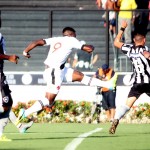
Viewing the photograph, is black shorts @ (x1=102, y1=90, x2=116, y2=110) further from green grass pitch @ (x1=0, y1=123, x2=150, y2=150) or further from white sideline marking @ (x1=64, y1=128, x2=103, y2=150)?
white sideline marking @ (x1=64, y1=128, x2=103, y2=150)

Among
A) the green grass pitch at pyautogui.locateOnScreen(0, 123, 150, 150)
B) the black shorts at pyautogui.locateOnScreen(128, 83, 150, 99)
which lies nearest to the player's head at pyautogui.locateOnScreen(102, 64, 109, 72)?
the green grass pitch at pyautogui.locateOnScreen(0, 123, 150, 150)

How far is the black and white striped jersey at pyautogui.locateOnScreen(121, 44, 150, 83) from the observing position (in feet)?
72.7

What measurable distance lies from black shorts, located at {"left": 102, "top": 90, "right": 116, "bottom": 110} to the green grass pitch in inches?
224

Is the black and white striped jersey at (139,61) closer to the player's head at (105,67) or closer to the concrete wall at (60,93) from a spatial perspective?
the player's head at (105,67)

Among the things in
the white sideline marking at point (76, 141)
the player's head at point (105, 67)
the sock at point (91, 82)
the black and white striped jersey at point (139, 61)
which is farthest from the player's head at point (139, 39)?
Result: the player's head at point (105, 67)

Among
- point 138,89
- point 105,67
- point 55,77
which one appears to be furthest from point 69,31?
point 105,67

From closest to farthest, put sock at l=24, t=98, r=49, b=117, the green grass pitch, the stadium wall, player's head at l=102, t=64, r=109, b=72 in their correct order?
1. the green grass pitch
2. sock at l=24, t=98, r=49, b=117
3. player's head at l=102, t=64, r=109, b=72
4. the stadium wall

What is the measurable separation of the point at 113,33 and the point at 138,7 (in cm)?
138

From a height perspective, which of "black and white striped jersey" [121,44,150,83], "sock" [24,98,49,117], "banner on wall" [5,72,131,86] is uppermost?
"black and white striped jersey" [121,44,150,83]

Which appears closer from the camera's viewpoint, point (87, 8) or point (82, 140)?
point (82, 140)

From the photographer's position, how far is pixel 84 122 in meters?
30.4

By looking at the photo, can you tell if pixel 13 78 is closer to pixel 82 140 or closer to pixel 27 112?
pixel 27 112

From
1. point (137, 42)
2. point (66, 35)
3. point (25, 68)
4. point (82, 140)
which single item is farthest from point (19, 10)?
point (82, 140)

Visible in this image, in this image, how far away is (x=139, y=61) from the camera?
73.3ft
